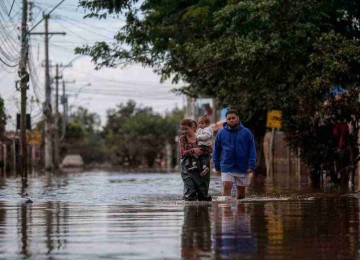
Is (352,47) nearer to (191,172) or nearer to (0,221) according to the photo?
(191,172)

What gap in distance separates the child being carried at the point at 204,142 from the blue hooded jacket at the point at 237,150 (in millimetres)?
227

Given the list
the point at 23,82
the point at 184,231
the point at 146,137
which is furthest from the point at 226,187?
the point at 146,137

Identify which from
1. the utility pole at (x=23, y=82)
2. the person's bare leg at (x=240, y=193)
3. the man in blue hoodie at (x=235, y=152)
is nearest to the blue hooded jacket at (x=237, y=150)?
the man in blue hoodie at (x=235, y=152)

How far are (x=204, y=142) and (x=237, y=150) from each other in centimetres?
66

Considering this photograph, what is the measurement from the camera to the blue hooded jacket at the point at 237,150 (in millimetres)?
17469

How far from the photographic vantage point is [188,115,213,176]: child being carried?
57.7ft

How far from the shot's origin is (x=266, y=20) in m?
25.1

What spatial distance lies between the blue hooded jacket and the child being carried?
0.23 meters

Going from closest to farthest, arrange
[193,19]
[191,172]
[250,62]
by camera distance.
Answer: [191,172] < [250,62] < [193,19]

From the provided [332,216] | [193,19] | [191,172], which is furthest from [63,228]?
[193,19]

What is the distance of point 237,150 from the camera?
57.4ft

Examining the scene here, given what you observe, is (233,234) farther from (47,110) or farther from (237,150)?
(47,110)

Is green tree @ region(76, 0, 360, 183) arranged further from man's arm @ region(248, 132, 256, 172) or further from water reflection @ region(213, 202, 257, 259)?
water reflection @ region(213, 202, 257, 259)

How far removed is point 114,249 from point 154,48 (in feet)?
77.9
